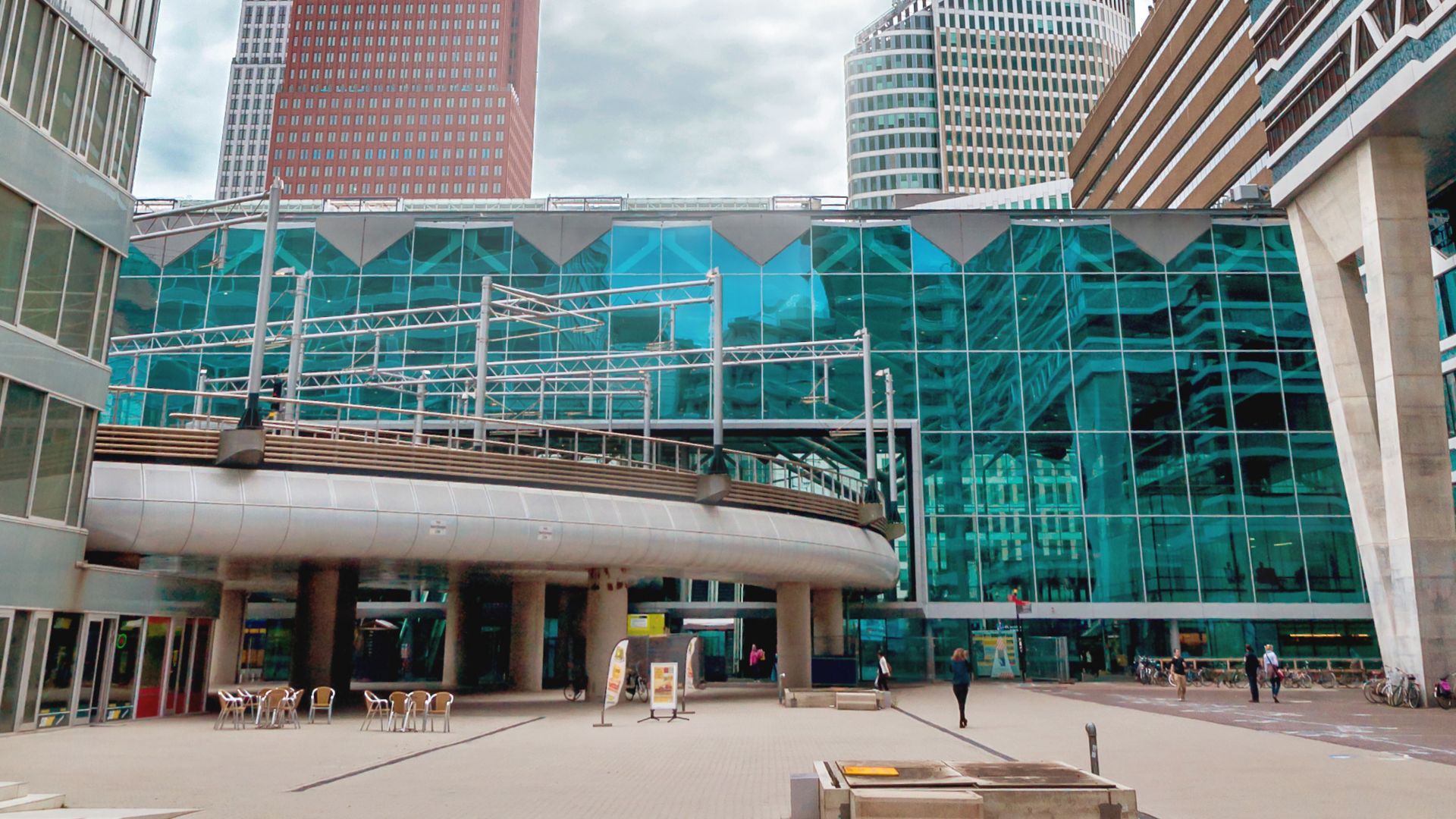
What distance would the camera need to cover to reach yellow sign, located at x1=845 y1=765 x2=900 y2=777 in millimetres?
9969

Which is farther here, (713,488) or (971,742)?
(713,488)

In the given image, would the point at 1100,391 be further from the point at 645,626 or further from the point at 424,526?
the point at 424,526

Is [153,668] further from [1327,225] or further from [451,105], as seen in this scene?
[451,105]

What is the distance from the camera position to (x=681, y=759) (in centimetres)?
1598

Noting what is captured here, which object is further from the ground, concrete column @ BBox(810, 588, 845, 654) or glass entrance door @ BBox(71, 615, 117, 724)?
concrete column @ BBox(810, 588, 845, 654)

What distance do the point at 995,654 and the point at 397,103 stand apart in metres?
167

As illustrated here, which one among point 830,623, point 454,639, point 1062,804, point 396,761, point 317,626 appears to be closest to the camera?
point 1062,804

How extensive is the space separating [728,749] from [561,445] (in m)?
13.0

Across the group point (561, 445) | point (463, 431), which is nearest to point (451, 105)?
point (463, 431)

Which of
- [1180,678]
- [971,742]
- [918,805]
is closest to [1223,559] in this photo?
[1180,678]

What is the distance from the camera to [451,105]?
185 meters

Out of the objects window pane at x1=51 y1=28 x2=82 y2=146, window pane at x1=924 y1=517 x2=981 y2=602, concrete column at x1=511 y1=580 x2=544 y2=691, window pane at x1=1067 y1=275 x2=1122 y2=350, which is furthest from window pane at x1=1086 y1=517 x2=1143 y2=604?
window pane at x1=51 y1=28 x2=82 y2=146

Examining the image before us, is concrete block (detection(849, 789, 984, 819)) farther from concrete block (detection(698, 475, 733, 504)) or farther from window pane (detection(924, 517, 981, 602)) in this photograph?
window pane (detection(924, 517, 981, 602))

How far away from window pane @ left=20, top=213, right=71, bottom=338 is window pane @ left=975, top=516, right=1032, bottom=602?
108 feet
